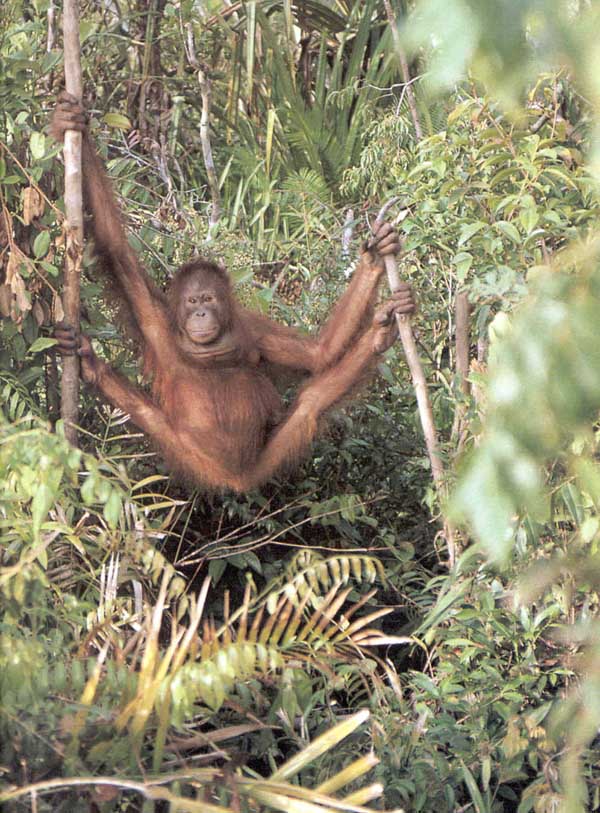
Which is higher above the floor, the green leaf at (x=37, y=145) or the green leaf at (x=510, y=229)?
the green leaf at (x=37, y=145)

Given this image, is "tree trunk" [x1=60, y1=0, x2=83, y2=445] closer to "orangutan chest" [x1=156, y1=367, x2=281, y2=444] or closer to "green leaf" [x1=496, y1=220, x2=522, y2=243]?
"orangutan chest" [x1=156, y1=367, x2=281, y2=444]

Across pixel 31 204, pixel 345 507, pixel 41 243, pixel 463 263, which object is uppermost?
pixel 31 204

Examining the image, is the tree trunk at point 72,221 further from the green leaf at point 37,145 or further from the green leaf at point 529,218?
the green leaf at point 529,218

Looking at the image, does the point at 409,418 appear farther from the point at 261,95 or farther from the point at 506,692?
the point at 261,95

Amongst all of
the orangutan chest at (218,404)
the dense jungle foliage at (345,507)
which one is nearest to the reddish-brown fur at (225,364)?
the orangutan chest at (218,404)

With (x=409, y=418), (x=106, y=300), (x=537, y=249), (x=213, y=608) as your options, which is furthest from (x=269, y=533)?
(x=537, y=249)

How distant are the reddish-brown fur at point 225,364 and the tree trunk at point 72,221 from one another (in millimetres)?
445

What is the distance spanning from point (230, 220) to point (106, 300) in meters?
2.14

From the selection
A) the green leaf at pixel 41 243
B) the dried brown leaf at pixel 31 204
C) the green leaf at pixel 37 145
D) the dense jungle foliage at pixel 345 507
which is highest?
the green leaf at pixel 37 145

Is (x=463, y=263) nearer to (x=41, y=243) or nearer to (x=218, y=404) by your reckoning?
(x=41, y=243)

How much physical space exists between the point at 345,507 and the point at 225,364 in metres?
0.91

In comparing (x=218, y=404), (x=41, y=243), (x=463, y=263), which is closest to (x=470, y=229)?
(x=463, y=263)

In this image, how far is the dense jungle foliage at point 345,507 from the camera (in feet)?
3.16

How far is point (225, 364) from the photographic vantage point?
15.0 feet
